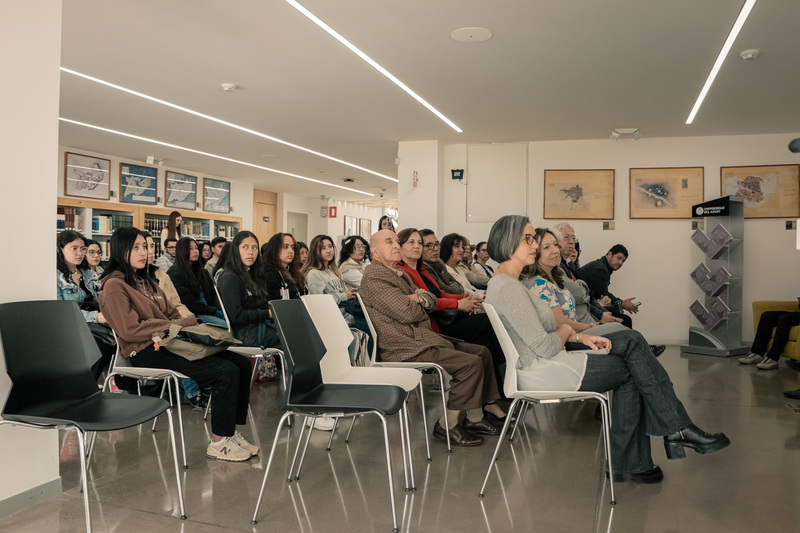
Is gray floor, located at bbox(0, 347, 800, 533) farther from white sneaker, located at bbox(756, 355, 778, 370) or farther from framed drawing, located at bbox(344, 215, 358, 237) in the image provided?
framed drawing, located at bbox(344, 215, 358, 237)

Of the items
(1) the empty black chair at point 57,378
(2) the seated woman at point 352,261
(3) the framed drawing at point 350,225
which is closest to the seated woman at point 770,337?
(2) the seated woman at point 352,261

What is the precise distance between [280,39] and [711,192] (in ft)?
20.3

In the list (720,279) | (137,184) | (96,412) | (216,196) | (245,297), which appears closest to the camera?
(96,412)

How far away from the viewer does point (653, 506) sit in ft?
9.29

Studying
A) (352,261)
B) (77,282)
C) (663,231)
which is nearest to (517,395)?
(352,261)

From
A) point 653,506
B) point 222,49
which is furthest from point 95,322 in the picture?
point 653,506

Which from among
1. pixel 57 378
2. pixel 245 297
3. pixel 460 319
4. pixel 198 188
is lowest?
pixel 57 378

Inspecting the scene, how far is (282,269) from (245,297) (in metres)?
0.71

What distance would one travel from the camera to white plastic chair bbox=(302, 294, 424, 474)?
317cm

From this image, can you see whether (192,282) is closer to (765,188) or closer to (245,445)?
(245,445)

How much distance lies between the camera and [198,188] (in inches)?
472

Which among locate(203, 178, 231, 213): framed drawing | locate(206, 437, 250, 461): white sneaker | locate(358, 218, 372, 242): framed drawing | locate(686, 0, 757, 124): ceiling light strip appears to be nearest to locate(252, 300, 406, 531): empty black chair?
locate(206, 437, 250, 461): white sneaker

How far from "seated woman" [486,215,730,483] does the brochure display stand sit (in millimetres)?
5345

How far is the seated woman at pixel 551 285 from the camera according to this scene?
11.8 feet
